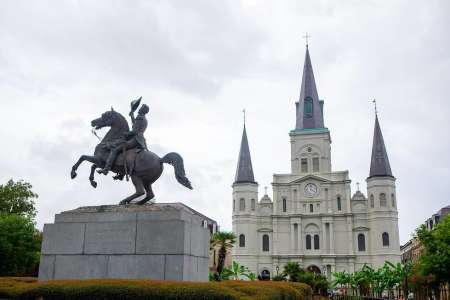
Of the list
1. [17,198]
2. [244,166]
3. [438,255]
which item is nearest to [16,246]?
[17,198]

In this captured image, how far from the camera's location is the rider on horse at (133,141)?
11.3 metres

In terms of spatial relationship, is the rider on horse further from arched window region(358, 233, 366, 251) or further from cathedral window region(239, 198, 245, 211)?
A: arched window region(358, 233, 366, 251)

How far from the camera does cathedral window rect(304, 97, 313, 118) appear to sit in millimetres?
76000

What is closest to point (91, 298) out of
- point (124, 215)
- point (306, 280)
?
point (124, 215)

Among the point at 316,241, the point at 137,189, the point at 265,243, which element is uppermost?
the point at 316,241

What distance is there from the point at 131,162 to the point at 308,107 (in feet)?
222

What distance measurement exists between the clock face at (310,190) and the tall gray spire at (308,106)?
1022 cm

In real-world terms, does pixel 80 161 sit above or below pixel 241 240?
below

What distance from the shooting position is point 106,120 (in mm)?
Answer: 11859

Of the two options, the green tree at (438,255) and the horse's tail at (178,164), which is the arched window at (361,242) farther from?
the horse's tail at (178,164)

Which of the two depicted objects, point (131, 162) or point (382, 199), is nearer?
point (131, 162)

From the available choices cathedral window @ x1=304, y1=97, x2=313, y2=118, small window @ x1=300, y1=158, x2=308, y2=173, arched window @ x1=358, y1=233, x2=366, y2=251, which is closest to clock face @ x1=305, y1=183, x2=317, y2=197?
small window @ x1=300, y1=158, x2=308, y2=173

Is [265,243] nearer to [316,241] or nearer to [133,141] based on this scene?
[316,241]

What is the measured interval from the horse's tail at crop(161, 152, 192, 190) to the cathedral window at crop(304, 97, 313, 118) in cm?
6620
